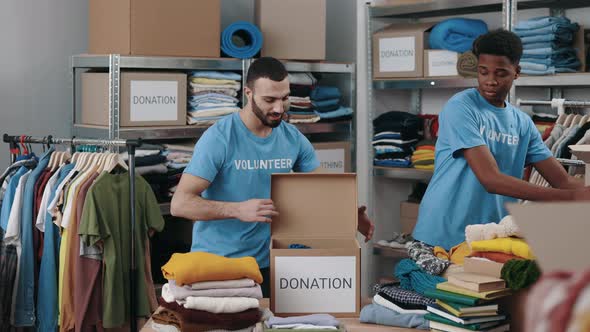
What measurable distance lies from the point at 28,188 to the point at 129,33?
95 cm

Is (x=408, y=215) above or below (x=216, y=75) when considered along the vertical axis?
below

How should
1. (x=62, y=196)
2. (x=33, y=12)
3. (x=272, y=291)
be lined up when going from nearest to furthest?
1. (x=272, y=291)
2. (x=62, y=196)
3. (x=33, y=12)

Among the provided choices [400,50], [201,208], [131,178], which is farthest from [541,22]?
[201,208]

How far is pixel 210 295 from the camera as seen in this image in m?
2.04

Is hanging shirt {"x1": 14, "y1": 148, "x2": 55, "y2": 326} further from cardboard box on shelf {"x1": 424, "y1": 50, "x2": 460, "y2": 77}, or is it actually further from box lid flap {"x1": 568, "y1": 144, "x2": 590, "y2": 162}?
box lid flap {"x1": 568, "y1": 144, "x2": 590, "y2": 162}

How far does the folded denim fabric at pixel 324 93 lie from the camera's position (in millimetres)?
5234

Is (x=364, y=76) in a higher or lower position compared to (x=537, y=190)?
higher

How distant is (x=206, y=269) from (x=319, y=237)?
490 millimetres

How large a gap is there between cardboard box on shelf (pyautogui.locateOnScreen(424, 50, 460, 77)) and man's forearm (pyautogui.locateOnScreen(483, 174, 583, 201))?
1.86 meters

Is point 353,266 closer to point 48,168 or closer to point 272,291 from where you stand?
point 272,291

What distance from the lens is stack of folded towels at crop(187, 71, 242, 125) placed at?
4.62 meters

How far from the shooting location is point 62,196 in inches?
148

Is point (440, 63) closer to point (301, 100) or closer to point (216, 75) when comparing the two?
point (301, 100)

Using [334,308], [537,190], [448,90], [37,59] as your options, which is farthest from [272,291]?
[448,90]
